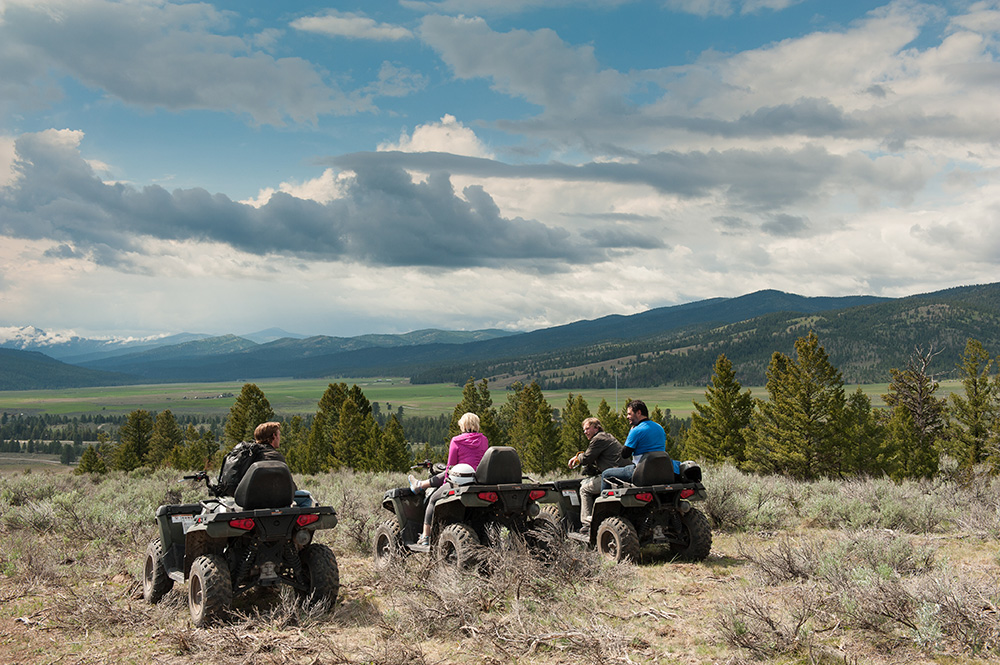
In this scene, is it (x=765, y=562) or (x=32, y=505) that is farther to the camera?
(x=32, y=505)

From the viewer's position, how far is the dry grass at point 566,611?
16.7 ft

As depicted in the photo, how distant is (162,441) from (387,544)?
55835 millimetres

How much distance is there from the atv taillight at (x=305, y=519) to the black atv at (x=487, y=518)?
1.60 metres

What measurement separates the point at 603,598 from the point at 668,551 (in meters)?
2.91

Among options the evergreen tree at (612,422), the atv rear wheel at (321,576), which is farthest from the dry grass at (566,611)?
the evergreen tree at (612,422)

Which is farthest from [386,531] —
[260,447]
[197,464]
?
[197,464]

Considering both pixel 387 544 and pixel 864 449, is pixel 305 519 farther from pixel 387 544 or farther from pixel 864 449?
pixel 864 449

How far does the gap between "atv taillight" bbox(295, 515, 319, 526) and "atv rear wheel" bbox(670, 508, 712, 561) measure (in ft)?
16.3

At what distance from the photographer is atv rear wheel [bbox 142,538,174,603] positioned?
716 centimetres

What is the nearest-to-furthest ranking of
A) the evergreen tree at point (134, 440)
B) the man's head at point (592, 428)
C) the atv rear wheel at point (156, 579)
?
1. the atv rear wheel at point (156, 579)
2. the man's head at point (592, 428)
3. the evergreen tree at point (134, 440)

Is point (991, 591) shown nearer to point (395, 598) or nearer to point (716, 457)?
point (395, 598)

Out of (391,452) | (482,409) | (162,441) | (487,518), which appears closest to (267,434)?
(487,518)

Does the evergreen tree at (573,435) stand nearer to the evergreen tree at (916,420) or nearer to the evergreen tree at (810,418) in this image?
the evergreen tree at (810,418)

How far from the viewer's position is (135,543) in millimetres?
9750
